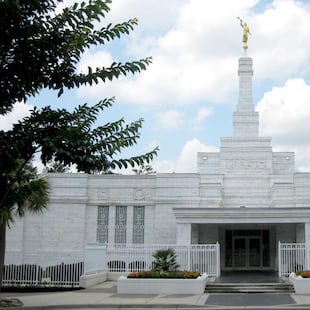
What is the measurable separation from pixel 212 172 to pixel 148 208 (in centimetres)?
448

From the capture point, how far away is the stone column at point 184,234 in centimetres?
2923

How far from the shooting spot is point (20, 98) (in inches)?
412

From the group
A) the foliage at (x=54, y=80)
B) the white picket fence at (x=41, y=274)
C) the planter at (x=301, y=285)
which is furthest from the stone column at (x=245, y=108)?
the foliage at (x=54, y=80)

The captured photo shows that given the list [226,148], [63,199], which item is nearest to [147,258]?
[63,199]

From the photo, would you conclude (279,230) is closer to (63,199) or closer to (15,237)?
(63,199)

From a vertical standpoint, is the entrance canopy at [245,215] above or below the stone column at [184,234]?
above

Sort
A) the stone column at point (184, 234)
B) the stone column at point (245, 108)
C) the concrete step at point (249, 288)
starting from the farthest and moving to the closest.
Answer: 1. the stone column at point (245, 108)
2. the stone column at point (184, 234)
3. the concrete step at point (249, 288)

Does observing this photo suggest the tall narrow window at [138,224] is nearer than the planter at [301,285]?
No

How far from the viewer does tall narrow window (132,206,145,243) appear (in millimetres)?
32969

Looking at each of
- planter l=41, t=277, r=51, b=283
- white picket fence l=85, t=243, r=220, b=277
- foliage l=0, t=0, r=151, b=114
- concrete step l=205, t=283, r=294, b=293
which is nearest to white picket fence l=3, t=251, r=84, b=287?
planter l=41, t=277, r=51, b=283

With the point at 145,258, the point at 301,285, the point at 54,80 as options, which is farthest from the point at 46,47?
the point at 145,258

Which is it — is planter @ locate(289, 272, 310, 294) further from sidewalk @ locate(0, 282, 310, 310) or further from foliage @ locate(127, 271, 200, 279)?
foliage @ locate(127, 271, 200, 279)

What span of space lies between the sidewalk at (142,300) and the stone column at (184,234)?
26.0ft

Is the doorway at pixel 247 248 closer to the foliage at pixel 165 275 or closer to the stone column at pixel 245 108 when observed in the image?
the stone column at pixel 245 108
